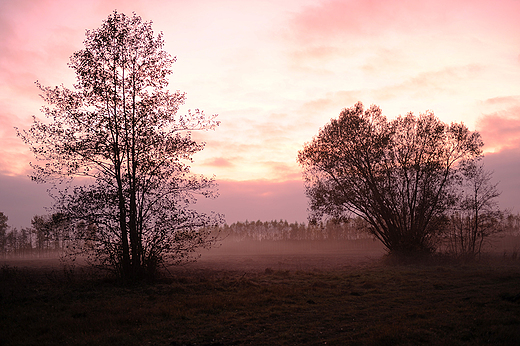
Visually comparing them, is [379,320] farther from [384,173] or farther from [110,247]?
[384,173]

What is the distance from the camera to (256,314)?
13531mm

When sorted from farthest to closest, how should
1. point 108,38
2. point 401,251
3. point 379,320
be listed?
point 401,251 < point 108,38 < point 379,320

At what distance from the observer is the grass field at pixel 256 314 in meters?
9.88

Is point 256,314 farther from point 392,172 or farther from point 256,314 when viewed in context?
point 392,172

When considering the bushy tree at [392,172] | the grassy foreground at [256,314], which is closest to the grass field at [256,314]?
the grassy foreground at [256,314]

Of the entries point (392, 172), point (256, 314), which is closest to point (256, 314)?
point (256, 314)

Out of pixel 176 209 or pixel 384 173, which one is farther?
pixel 384 173

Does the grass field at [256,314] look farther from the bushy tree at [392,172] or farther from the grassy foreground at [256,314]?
the bushy tree at [392,172]

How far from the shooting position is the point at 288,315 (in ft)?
43.8

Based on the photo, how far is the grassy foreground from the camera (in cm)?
989

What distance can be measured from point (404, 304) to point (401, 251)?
2402 cm

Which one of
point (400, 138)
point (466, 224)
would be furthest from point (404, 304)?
point (466, 224)

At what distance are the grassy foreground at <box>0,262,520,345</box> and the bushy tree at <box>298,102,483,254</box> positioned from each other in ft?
54.7

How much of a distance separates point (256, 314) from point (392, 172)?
29978 mm
